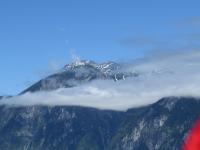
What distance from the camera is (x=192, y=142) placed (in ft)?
43.0

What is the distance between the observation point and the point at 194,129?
13086mm

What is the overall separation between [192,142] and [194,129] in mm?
290
